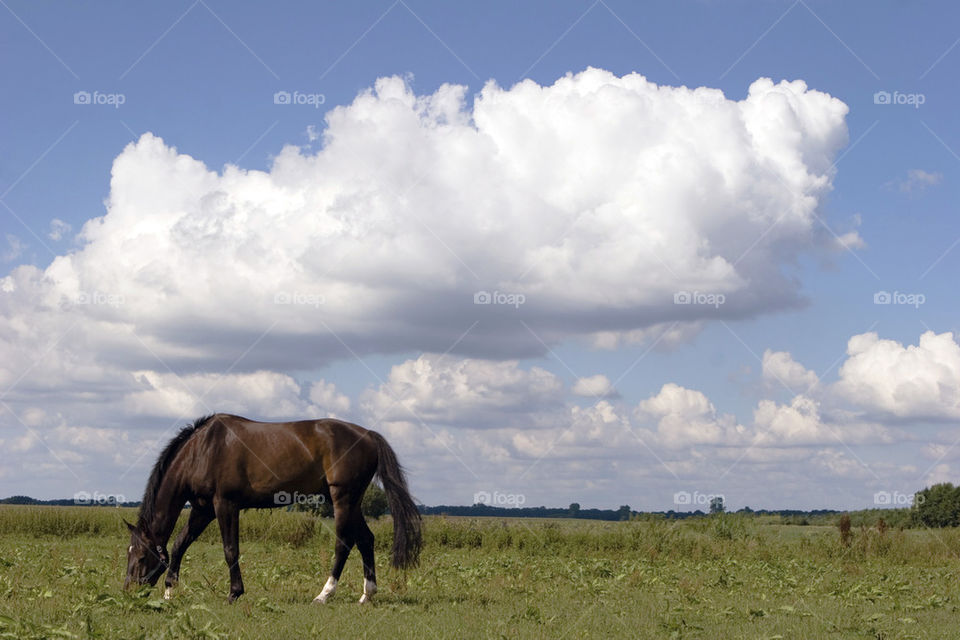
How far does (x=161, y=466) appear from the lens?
13.7 m

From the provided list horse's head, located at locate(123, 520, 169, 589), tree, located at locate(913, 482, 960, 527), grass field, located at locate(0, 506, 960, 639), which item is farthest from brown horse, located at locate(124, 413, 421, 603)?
tree, located at locate(913, 482, 960, 527)

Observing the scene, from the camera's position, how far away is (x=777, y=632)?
1128 centimetres

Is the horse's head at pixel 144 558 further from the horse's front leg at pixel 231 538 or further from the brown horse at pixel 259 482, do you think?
the horse's front leg at pixel 231 538

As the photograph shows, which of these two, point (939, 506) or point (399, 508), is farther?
point (939, 506)

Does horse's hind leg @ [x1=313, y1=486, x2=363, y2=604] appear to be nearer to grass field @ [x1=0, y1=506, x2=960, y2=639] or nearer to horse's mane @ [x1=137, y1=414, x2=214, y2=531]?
grass field @ [x1=0, y1=506, x2=960, y2=639]

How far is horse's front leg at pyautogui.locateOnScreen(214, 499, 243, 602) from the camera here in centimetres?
1252

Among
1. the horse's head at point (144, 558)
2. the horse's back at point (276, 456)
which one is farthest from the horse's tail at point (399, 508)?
the horse's head at point (144, 558)

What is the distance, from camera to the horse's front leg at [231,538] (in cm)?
1252

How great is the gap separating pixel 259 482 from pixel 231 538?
90cm

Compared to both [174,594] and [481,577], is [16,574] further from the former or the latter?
[481,577]

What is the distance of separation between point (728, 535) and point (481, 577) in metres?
13.2

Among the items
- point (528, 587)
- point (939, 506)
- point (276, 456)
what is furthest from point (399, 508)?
point (939, 506)

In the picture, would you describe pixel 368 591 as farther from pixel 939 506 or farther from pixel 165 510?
pixel 939 506

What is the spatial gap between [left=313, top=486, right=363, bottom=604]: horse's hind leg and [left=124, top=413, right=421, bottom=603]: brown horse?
0.05 feet
